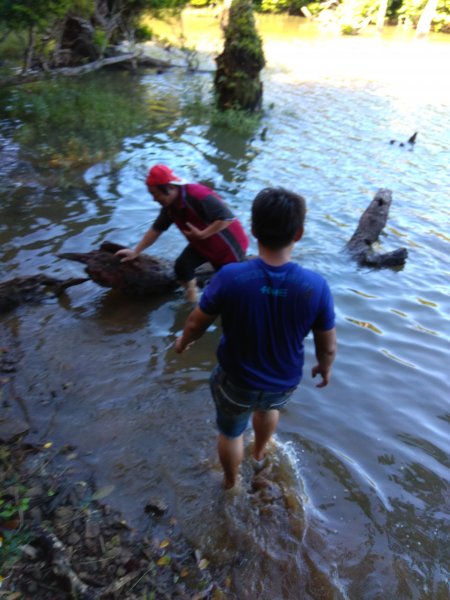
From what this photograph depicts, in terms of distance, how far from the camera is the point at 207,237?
4309mm

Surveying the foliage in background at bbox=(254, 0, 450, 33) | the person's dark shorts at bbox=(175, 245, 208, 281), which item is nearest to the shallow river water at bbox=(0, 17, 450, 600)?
the person's dark shorts at bbox=(175, 245, 208, 281)

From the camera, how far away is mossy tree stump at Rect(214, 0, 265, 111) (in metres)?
12.4

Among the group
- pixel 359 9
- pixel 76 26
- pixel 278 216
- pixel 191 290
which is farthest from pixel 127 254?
pixel 359 9

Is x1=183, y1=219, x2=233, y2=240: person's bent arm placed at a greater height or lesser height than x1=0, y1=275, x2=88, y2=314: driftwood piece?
greater

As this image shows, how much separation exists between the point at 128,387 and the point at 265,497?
151 cm

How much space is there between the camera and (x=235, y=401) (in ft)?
8.47

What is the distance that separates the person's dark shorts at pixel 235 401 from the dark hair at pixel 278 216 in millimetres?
818

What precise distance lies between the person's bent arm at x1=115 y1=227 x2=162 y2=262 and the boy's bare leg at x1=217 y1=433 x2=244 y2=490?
2.41 m

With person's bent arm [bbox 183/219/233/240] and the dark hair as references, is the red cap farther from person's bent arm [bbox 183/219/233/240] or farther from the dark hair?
the dark hair

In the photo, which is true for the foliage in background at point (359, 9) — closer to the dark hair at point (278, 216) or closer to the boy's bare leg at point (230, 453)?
the dark hair at point (278, 216)

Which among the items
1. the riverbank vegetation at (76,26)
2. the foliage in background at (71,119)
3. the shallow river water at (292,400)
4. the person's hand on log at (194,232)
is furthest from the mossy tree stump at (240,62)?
the person's hand on log at (194,232)

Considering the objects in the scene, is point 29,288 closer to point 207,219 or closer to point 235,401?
point 207,219

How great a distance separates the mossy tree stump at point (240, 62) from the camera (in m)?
12.4

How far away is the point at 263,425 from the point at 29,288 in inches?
128
